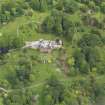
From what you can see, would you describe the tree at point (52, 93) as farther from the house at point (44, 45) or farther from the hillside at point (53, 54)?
the house at point (44, 45)

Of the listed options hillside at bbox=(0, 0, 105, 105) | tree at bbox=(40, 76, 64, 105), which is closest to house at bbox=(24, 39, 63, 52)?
hillside at bbox=(0, 0, 105, 105)

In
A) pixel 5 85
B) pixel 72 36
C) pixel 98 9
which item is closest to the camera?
pixel 5 85

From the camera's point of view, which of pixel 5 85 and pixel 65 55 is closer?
pixel 5 85

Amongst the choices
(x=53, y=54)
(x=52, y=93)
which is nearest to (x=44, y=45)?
(x=53, y=54)

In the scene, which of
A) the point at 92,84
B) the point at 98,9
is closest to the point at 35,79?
the point at 92,84

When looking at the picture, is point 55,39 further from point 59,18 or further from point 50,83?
point 50,83

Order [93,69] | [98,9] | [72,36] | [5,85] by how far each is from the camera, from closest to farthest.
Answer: [5,85] → [93,69] → [72,36] → [98,9]

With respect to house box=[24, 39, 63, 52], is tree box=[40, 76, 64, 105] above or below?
below

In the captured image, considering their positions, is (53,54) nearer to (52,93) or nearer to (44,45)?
(44,45)

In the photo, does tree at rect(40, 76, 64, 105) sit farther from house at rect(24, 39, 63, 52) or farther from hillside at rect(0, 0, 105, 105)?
house at rect(24, 39, 63, 52)
